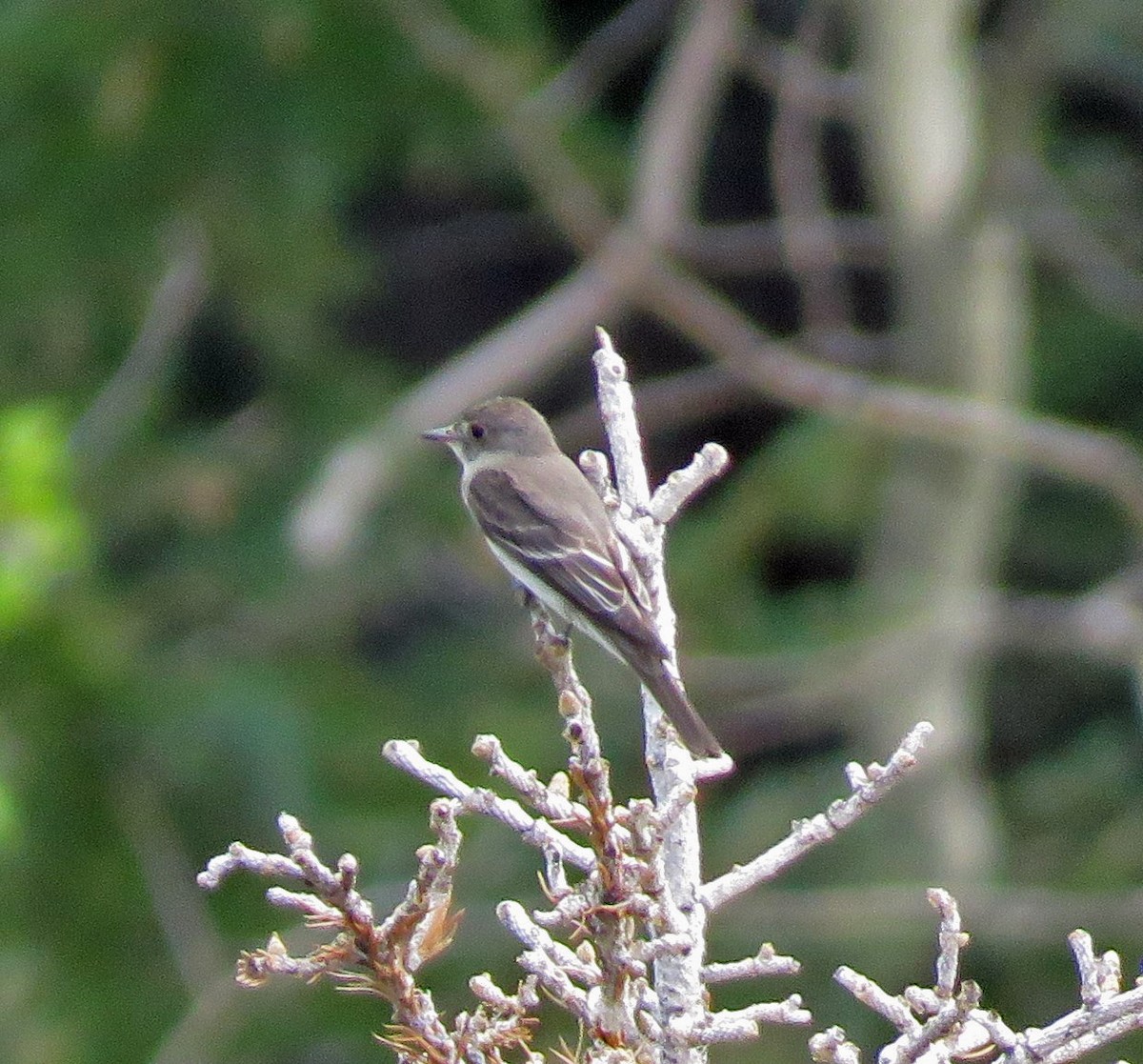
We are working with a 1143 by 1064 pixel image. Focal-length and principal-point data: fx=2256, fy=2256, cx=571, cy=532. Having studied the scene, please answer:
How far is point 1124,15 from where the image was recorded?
11195 mm

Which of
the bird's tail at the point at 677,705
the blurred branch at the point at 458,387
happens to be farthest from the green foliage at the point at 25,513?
the bird's tail at the point at 677,705

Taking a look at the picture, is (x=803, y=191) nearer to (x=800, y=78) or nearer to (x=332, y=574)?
(x=800, y=78)

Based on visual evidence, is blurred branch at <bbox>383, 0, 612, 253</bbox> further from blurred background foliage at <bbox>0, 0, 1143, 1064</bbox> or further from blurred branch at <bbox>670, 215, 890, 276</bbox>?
blurred branch at <bbox>670, 215, 890, 276</bbox>

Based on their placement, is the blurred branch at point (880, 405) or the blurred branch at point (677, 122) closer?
the blurred branch at point (880, 405)

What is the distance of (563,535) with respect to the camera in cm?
452

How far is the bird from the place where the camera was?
13.2 ft

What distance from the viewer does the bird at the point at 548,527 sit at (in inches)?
158

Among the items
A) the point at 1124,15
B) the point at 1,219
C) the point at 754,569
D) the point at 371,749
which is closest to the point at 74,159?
the point at 1,219

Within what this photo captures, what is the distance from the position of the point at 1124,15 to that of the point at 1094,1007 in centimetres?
989

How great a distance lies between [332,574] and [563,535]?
178 inches

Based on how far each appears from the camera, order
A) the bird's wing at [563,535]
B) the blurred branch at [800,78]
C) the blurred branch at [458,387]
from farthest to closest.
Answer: the blurred branch at [800,78] → the blurred branch at [458,387] → the bird's wing at [563,535]

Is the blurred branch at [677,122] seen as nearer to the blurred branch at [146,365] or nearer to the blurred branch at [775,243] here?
the blurred branch at [775,243]

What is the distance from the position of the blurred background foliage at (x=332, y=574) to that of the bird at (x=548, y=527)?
5.07ft

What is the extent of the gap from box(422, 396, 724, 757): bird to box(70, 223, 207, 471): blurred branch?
4.00 meters
